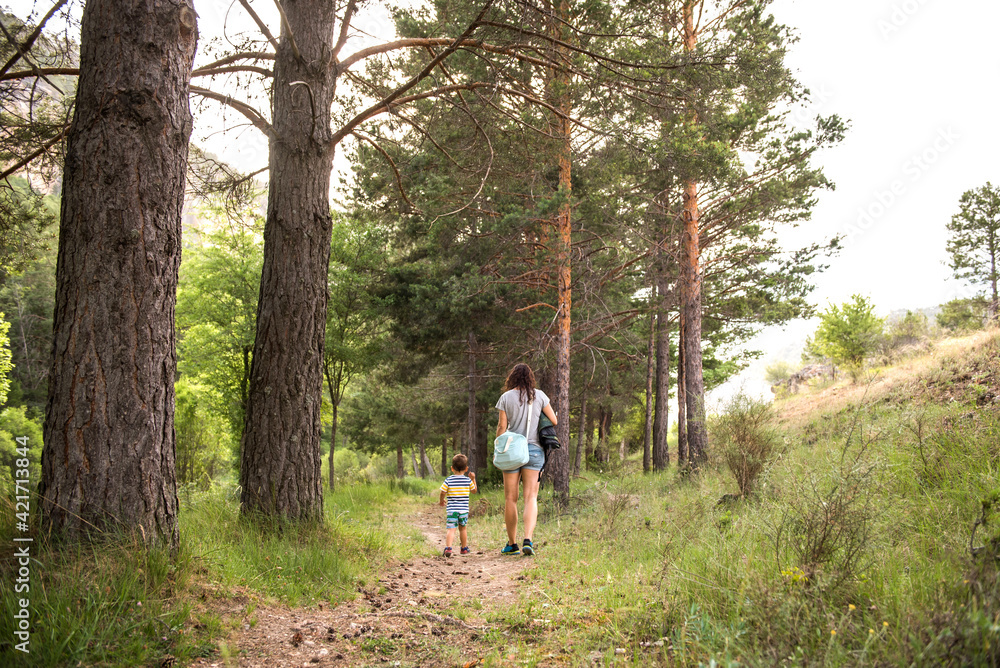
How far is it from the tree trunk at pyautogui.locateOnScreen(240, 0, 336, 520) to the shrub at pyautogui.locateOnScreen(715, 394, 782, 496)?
4805mm

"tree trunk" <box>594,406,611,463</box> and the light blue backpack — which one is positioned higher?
the light blue backpack

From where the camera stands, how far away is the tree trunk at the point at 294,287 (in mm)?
5043

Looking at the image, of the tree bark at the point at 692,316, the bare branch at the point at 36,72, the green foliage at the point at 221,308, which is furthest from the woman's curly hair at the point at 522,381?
the green foliage at the point at 221,308

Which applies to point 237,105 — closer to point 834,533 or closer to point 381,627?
point 381,627

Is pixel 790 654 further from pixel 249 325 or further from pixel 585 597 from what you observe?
pixel 249 325

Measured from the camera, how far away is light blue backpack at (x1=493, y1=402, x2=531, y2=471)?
5629 mm

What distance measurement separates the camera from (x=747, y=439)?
7.67 m

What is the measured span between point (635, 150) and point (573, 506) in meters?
7.13

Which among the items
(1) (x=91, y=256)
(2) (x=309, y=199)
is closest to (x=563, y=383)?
(2) (x=309, y=199)

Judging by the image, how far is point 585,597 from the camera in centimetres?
396

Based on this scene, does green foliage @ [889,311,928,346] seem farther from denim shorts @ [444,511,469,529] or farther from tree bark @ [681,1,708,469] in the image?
denim shorts @ [444,511,469,529]

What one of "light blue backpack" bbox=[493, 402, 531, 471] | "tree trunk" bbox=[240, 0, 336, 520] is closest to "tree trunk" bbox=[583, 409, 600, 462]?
"light blue backpack" bbox=[493, 402, 531, 471]

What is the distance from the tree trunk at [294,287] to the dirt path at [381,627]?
1290mm

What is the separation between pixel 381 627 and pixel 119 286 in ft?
8.77
